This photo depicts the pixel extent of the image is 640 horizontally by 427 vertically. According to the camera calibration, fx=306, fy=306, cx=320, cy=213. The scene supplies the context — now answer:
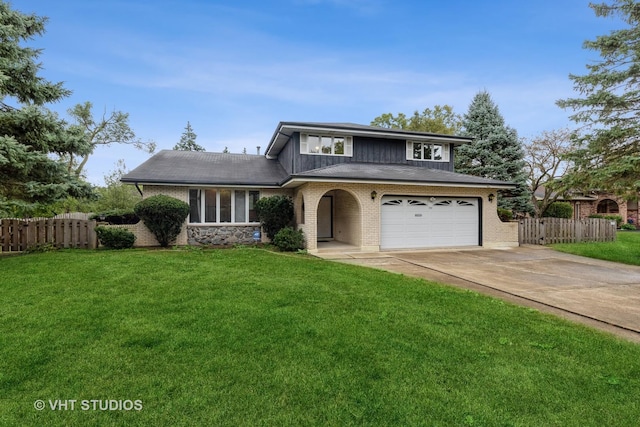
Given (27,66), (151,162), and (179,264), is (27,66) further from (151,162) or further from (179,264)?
(179,264)

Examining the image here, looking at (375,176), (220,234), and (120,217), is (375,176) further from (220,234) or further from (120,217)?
(120,217)

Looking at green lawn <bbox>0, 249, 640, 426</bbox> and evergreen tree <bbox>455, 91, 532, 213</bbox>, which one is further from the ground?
evergreen tree <bbox>455, 91, 532, 213</bbox>

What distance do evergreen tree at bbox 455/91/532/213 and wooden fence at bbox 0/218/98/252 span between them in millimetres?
21112

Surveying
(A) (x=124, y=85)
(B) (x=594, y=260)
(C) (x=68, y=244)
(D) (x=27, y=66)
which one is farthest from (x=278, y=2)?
(B) (x=594, y=260)

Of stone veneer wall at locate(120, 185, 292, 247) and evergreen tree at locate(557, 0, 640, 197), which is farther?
stone veneer wall at locate(120, 185, 292, 247)

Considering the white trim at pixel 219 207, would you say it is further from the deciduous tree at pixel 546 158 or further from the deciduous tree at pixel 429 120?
the deciduous tree at pixel 429 120

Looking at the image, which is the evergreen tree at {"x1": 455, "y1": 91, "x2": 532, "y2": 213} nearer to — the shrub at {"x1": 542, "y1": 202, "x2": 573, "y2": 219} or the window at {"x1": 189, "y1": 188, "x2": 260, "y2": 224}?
the shrub at {"x1": 542, "y1": 202, "x2": 573, "y2": 219}

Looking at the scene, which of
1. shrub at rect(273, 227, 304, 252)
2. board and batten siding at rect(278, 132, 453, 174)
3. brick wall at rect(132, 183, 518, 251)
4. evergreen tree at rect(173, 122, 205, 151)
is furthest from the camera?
evergreen tree at rect(173, 122, 205, 151)

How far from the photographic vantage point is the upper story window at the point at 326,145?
14.2m

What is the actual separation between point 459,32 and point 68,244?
1919cm

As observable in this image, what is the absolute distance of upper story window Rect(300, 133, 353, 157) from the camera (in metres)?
14.2

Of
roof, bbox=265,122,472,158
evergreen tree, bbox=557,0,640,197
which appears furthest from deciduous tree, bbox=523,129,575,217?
roof, bbox=265,122,472,158

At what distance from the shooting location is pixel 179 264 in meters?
8.32

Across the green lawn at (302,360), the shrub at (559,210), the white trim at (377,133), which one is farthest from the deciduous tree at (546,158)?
the green lawn at (302,360)
